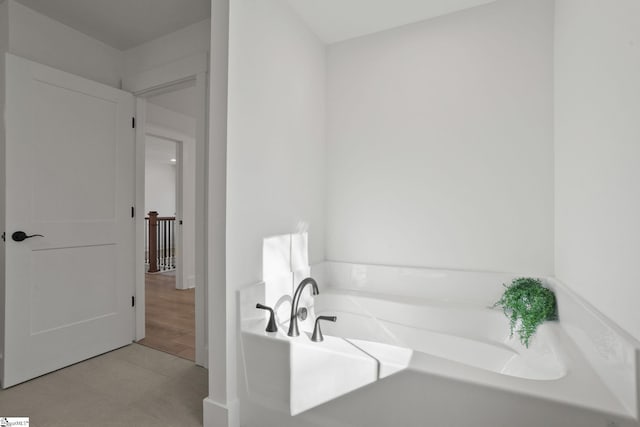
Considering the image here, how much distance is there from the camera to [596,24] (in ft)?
4.11

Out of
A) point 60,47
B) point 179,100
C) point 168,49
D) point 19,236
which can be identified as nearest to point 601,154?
point 168,49

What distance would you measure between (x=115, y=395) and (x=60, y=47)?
251 centimetres

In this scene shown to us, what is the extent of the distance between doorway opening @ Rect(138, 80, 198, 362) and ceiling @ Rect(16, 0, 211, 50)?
1.46ft

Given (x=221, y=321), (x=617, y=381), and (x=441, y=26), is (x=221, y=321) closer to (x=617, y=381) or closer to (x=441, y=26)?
(x=617, y=381)

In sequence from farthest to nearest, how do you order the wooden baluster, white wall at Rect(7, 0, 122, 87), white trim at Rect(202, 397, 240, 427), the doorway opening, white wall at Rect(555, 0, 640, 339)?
the wooden baluster, the doorway opening, white wall at Rect(7, 0, 122, 87), white trim at Rect(202, 397, 240, 427), white wall at Rect(555, 0, 640, 339)

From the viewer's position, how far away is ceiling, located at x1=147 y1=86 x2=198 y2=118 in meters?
3.70

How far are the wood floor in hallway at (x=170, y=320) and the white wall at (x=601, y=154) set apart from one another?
8.44 ft

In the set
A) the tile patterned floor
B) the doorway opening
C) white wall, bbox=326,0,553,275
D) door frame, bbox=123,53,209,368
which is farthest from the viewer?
the doorway opening

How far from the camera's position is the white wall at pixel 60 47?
220 cm

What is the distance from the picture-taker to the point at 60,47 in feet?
8.02

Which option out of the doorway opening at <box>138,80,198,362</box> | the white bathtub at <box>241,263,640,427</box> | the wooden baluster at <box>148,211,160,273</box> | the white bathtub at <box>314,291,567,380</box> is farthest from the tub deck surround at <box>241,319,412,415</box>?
the wooden baluster at <box>148,211,160,273</box>

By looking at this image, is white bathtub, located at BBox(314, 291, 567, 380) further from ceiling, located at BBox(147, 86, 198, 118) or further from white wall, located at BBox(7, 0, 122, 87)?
ceiling, located at BBox(147, 86, 198, 118)

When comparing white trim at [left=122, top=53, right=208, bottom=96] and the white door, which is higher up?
white trim at [left=122, top=53, right=208, bottom=96]

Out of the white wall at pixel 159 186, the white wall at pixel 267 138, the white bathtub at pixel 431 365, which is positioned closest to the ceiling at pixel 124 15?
the white wall at pixel 267 138
